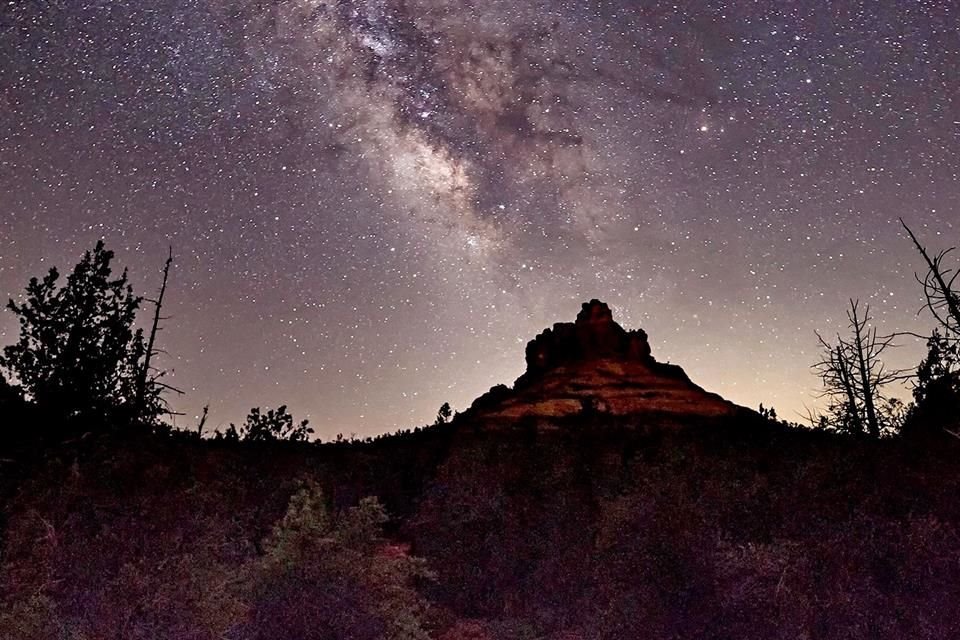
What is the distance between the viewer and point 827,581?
34.0ft

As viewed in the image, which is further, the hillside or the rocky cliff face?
the rocky cliff face

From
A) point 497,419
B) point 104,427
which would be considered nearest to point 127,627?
point 104,427

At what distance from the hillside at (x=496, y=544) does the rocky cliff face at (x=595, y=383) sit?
12.3 ft

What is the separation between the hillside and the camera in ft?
32.8

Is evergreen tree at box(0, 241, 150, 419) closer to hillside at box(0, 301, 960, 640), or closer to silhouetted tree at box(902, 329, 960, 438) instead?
hillside at box(0, 301, 960, 640)

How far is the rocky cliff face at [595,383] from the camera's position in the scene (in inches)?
1063

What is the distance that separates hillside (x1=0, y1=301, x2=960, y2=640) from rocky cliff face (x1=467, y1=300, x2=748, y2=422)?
3744 mm

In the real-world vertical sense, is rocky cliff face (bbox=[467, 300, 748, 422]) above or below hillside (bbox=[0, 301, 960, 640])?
above

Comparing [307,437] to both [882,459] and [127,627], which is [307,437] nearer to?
[127,627]

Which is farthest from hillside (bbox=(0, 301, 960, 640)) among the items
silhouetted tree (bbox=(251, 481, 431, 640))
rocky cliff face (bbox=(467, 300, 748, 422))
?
rocky cliff face (bbox=(467, 300, 748, 422))

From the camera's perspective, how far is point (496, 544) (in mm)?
16125

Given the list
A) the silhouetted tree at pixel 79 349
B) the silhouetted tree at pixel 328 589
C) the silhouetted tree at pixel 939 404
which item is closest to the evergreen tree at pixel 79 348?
the silhouetted tree at pixel 79 349

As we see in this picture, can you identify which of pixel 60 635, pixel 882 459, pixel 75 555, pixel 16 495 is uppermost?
pixel 882 459

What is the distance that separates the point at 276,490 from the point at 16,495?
6434 mm
